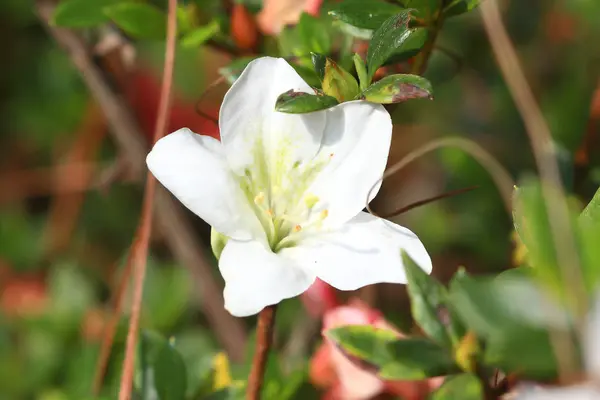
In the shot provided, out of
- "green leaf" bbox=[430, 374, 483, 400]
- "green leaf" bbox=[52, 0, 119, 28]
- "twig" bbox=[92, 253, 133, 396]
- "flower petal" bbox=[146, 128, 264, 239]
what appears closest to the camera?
"green leaf" bbox=[430, 374, 483, 400]

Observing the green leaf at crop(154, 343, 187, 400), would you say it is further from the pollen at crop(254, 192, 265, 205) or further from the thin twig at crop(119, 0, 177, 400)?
the pollen at crop(254, 192, 265, 205)

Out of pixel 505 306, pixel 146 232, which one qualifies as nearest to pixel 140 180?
pixel 146 232

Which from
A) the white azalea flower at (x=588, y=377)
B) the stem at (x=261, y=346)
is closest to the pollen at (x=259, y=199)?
the stem at (x=261, y=346)

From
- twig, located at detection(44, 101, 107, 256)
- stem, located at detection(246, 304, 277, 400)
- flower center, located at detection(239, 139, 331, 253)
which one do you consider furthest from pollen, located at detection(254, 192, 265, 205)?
twig, located at detection(44, 101, 107, 256)

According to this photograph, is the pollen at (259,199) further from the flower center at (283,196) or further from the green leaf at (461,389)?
the green leaf at (461,389)

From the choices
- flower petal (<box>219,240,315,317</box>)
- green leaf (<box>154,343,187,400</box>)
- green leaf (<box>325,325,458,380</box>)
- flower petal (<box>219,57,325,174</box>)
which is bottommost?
green leaf (<box>154,343,187,400</box>)

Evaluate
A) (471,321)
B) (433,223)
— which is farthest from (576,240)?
(433,223)
